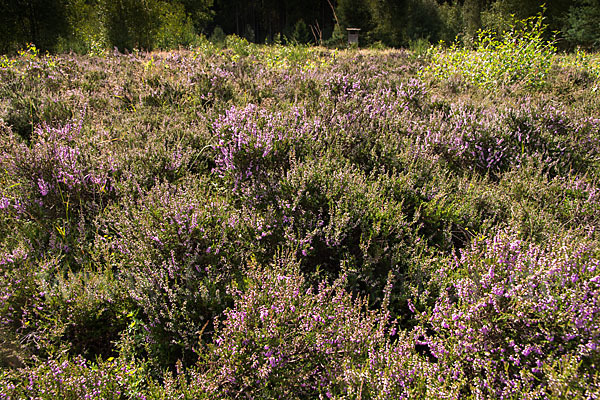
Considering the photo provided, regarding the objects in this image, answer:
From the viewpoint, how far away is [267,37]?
18844 millimetres

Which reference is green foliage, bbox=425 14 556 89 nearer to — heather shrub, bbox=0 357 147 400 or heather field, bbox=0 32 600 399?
heather field, bbox=0 32 600 399

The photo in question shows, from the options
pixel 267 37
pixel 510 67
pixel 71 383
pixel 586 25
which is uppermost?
pixel 267 37

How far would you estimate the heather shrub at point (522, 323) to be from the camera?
1627 millimetres

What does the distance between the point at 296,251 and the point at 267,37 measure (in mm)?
18794

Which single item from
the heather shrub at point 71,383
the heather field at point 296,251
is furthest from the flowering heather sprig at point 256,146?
the heather shrub at point 71,383

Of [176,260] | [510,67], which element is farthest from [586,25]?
[176,260]

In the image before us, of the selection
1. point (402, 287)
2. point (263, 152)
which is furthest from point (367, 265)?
point (263, 152)

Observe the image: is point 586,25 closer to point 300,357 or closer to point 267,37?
point 267,37

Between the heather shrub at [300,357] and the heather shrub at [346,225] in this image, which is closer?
the heather shrub at [300,357]

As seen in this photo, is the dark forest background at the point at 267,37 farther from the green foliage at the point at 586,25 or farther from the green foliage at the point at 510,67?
the green foliage at the point at 510,67

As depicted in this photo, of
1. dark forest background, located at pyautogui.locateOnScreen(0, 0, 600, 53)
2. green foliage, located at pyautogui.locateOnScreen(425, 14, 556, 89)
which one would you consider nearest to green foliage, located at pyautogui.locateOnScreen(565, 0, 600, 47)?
dark forest background, located at pyautogui.locateOnScreen(0, 0, 600, 53)

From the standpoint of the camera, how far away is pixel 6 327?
2.17 m

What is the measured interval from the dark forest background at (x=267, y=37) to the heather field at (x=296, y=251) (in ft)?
16.6

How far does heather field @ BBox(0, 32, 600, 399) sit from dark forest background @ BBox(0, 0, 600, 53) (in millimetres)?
5065
